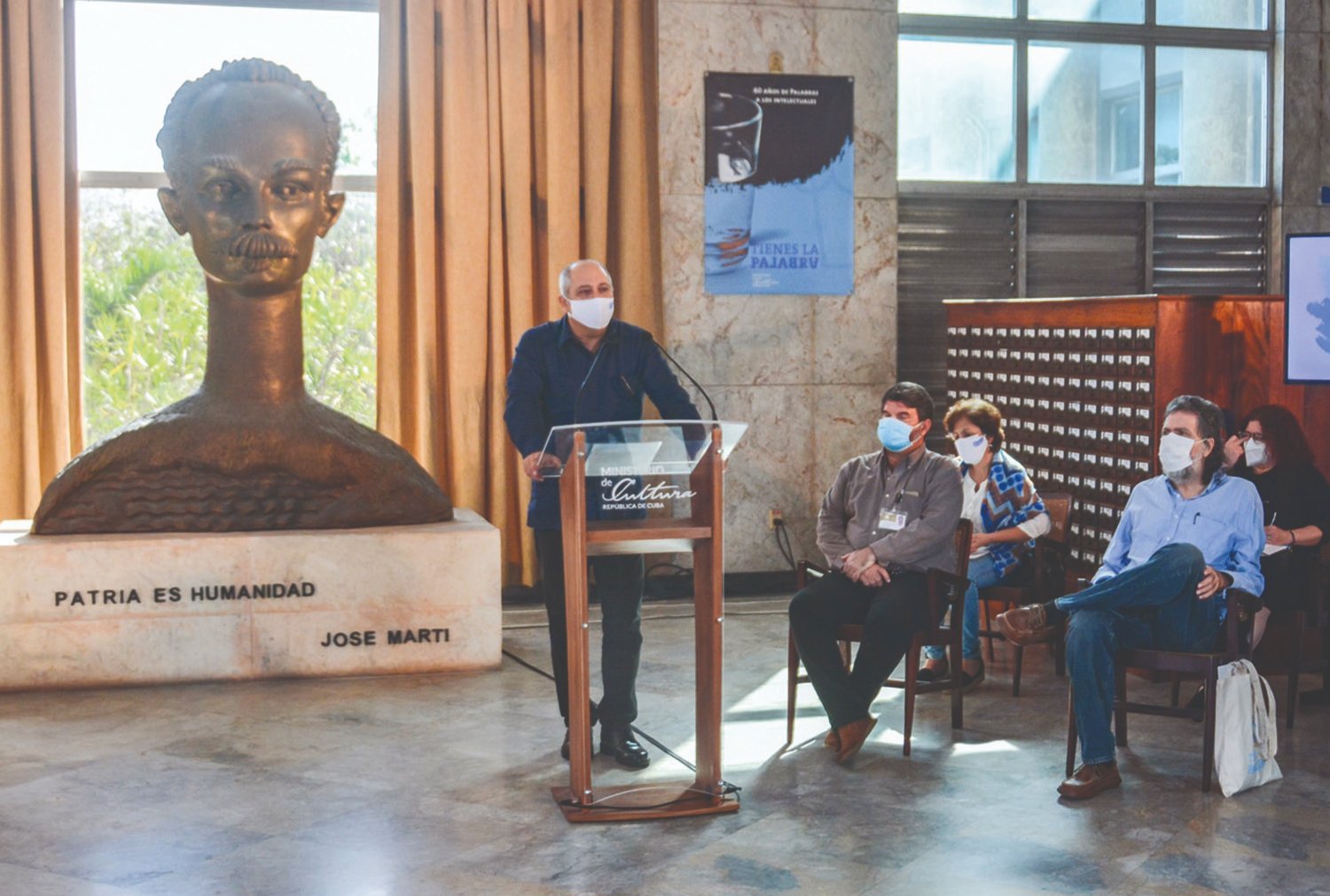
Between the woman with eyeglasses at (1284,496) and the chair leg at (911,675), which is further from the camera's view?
the woman with eyeglasses at (1284,496)

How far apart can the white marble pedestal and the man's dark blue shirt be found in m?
1.32

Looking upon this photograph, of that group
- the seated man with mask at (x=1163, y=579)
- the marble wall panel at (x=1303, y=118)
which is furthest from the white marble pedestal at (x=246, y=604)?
the marble wall panel at (x=1303, y=118)

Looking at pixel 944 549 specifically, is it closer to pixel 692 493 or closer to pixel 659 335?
pixel 692 493

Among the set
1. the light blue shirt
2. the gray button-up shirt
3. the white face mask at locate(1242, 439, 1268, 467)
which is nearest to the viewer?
the light blue shirt

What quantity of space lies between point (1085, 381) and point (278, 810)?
3601 millimetres

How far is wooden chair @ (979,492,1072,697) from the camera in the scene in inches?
206

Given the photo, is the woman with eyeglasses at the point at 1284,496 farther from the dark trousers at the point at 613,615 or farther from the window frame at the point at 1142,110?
the window frame at the point at 1142,110

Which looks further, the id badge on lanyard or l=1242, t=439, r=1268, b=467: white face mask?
l=1242, t=439, r=1268, b=467: white face mask

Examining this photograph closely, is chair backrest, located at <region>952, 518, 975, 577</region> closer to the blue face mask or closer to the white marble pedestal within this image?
the blue face mask

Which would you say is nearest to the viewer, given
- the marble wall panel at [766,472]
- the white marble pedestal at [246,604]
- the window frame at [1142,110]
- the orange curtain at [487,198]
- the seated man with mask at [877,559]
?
the seated man with mask at [877,559]

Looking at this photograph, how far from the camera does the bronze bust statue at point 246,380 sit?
17.5 feet

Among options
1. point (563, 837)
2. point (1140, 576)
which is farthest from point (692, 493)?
point (1140, 576)

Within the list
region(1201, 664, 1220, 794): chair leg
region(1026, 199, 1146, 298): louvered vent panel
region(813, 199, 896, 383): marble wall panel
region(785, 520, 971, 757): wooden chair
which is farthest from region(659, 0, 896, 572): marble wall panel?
region(1201, 664, 1220, 794): chair leg

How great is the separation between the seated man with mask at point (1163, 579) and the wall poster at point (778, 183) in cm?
317
